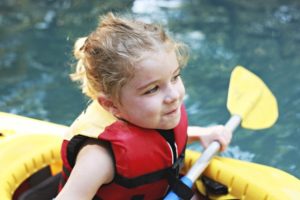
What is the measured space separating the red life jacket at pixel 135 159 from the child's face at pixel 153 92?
0.13ft

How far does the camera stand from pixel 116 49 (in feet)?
3.31

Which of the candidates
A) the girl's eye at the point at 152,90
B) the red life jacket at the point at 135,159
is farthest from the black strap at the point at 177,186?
the girl's eye at the point at 152,90

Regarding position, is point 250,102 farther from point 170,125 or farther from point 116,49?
point 116,49

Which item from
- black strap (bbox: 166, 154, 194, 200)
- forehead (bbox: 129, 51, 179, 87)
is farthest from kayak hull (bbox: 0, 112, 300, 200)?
forehead (bbox: 129, 51, 179, 87)

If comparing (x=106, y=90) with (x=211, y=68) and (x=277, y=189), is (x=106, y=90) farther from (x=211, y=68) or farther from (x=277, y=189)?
(x=211, y=68)

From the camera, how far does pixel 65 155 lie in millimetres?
1139

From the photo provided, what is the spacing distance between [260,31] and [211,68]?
21.5 inches

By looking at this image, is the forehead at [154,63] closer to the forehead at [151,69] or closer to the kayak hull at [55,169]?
the forehead at [151,69]

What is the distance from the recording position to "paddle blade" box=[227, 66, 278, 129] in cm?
150

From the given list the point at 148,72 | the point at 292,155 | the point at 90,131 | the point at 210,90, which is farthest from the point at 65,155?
the point at 210,90

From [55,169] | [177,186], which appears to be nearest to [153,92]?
[177,186]

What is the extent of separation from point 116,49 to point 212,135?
1.46ft

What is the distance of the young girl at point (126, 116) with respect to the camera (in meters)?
1.01

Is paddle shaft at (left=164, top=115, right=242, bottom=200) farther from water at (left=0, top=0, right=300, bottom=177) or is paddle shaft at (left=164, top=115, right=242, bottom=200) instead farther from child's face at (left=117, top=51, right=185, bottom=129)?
water at (left=0, top=0, right=300, bottom=177)
